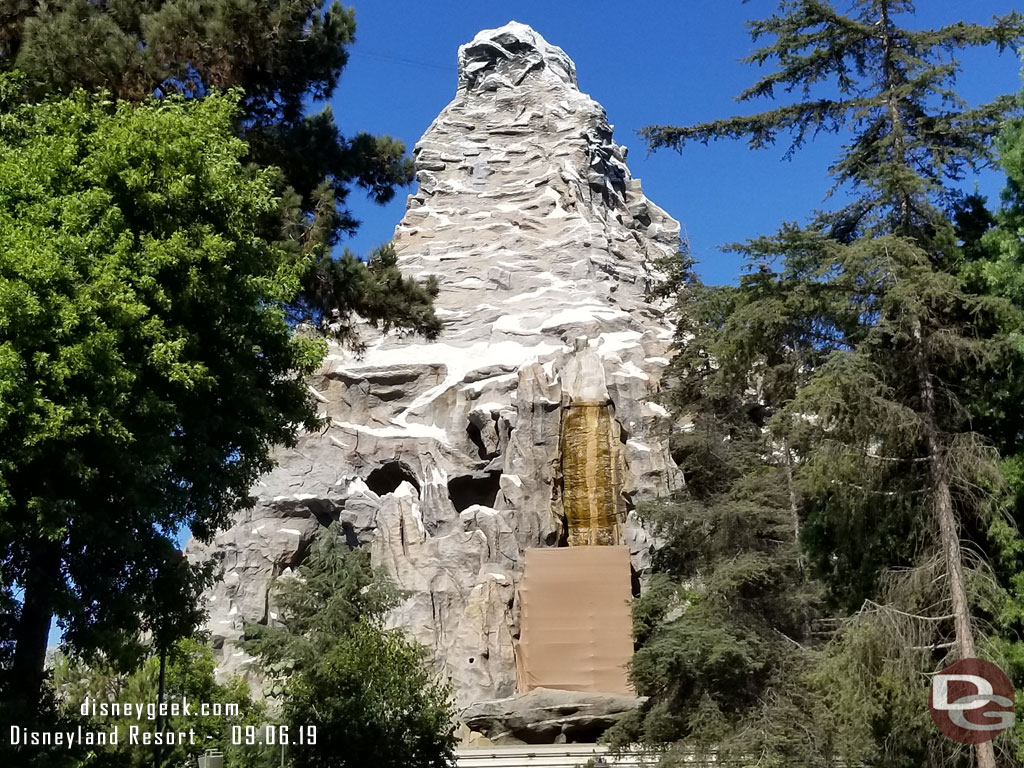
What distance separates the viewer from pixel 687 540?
20.0 m

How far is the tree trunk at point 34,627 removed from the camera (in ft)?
31.4

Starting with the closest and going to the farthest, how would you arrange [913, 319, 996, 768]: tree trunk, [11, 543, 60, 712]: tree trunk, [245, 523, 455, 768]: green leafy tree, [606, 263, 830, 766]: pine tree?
[11, 543, 60, 712]: tree trunk
[913, 319, 996, 768]: tree trunk
[606, 263, 830, 766]: pine tree
[245, 523, 455, 768]: green leafy tree

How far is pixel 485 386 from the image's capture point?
141ft

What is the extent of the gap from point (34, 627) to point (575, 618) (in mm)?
21735

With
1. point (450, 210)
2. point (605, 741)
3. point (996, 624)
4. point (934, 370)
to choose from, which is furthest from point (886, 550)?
point (450, 210)

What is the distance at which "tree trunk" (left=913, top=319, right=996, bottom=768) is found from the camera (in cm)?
989

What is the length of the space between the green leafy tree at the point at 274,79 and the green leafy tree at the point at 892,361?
A: 538cm

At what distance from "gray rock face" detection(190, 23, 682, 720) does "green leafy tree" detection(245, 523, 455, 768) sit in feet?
17.2

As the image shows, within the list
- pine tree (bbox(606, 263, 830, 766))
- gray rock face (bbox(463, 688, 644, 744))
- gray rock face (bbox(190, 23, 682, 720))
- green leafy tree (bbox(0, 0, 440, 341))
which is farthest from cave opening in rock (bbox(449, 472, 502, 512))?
green leafy tree (bbox(0, 0, 440, 341))

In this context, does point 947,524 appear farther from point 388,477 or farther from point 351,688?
point 388,477

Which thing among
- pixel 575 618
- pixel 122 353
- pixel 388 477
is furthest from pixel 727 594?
pixel 388 477

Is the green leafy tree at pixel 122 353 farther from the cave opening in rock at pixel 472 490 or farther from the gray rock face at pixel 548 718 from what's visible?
the cave opening in rock at pixel 472 490

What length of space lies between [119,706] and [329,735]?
26.2 feet

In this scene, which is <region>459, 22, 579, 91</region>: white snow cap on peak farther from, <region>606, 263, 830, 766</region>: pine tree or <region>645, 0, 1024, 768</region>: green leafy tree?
<region>645, 0, 1024, 768</region>: green leafy tree
